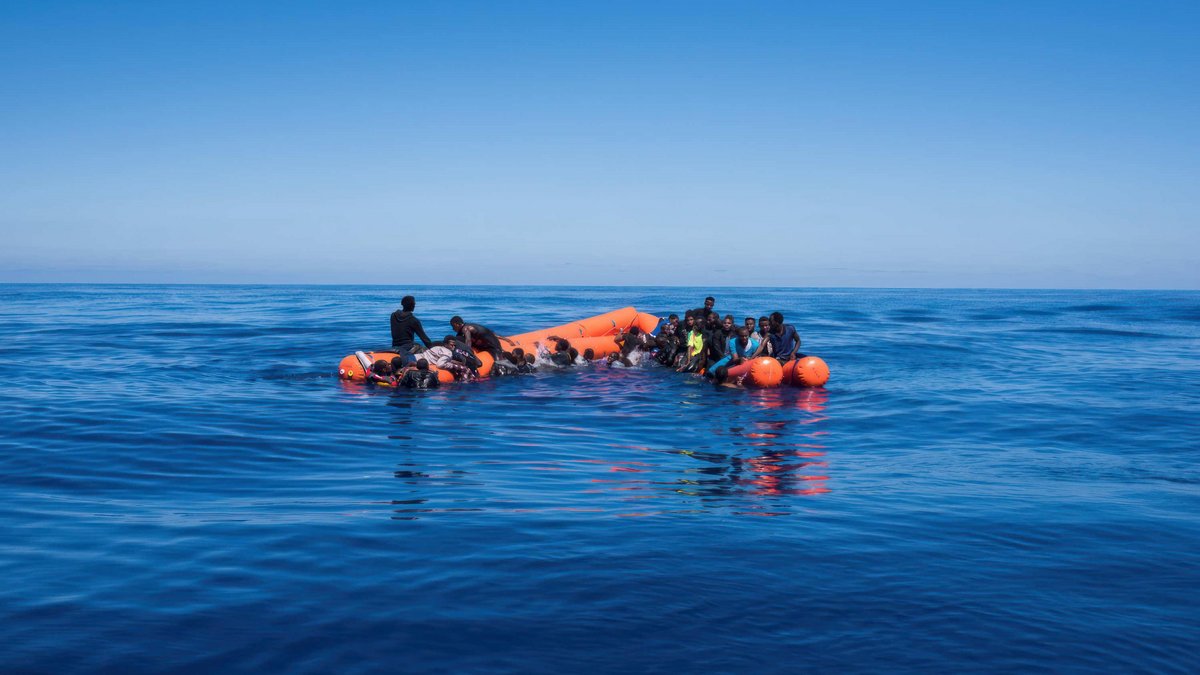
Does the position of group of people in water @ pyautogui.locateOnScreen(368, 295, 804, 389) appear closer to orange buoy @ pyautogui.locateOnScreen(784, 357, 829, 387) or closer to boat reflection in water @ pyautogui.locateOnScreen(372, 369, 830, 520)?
orange buoy @ pyautogui.locateOnScreen(784, 357, 829, 387)

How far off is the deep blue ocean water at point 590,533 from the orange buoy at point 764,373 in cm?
131

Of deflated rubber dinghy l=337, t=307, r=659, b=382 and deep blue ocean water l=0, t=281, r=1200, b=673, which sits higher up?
deflated rubber dinghy l=337, t=307, r=659, b=382

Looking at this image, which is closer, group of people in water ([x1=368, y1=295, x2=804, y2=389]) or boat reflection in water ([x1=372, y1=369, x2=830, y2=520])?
boat reflection in water ([x1=372, y1=369, x2=830, y2=520])

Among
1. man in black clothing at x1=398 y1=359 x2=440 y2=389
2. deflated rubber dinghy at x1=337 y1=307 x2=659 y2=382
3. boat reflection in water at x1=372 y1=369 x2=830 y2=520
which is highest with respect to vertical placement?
deflated rubber dinghy at x1=337 y1=307 x2=659 y2=382

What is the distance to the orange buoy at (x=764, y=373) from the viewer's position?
17.1 m

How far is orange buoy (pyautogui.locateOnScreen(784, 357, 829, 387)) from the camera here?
17.1m

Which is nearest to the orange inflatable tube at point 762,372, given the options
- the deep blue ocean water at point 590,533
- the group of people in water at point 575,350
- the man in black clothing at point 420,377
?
the group of people in water at point 575,350

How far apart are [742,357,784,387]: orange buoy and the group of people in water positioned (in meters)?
0.53

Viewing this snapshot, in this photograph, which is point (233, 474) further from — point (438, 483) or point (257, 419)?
point (257, 419)

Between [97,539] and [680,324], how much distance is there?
15.1m

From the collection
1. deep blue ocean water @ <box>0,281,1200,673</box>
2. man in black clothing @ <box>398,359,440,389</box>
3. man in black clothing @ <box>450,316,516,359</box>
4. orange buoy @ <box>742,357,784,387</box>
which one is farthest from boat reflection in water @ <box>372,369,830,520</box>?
man in black clothing @ <box>450,316,516,359</box>

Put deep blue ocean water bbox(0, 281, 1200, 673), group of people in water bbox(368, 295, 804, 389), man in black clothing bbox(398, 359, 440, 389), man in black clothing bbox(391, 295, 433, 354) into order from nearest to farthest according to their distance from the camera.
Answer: deep blue ocean water bbox(0, 281, 1200, 673), man in black clothing bbox(398, 359, 440, 389), group of people in water bbox(368, 295, 804, 389), man in black clothing bbox(391, 295, 433, 354)

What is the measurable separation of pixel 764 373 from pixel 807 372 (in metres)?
0.89

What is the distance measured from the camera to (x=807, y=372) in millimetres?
17125
